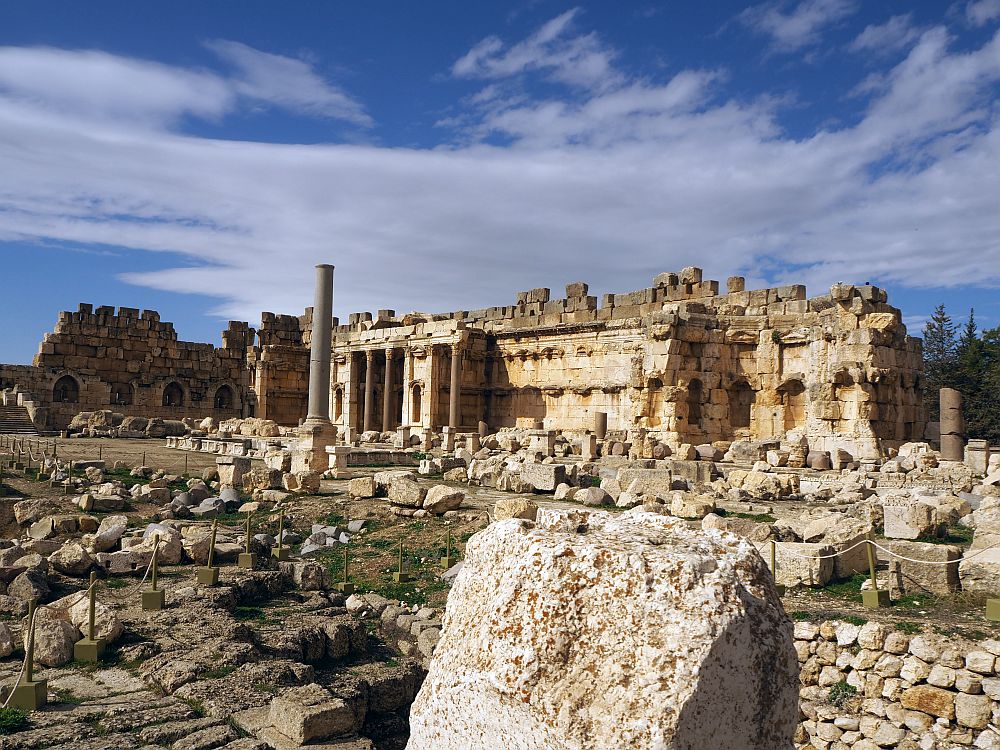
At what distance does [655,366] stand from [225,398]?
29656 mm

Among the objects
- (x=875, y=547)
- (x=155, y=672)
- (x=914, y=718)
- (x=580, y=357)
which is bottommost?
(x=914, y=718)

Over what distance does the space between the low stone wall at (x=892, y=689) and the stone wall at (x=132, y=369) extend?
3631cm

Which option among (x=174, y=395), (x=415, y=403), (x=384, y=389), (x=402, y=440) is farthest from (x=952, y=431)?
(x=174, y=395)

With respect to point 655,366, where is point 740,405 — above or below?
below

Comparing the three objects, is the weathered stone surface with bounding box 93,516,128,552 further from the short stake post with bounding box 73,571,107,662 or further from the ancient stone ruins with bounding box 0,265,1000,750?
the short stake post with bounding box 73,571,107,662

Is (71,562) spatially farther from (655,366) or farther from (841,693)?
(655,366)

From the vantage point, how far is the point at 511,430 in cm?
2938

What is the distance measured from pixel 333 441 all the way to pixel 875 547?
47.1 ft

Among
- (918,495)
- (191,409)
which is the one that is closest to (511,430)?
(918,495)

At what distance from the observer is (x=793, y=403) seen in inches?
939

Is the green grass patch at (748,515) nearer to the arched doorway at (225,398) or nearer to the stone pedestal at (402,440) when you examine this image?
the stone pedestal at (402,440)

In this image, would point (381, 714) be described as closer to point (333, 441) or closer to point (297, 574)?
point (297, 574)

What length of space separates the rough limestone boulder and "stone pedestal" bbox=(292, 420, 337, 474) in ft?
58.0

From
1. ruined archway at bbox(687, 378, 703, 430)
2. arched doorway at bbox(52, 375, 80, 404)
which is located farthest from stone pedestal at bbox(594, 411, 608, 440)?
arched doorway at bbox(52, 375, 80, 404)
